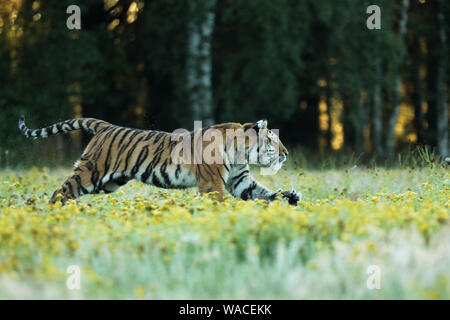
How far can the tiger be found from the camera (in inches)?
303

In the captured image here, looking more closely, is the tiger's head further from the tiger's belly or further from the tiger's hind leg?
the tiger's hind leg

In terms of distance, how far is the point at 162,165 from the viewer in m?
7.80

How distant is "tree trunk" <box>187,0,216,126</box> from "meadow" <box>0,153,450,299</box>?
10.8 metres

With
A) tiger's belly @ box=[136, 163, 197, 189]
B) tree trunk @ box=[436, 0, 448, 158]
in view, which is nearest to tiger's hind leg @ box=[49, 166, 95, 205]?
tiger's belly @ box=[136, 163, 197, 189]

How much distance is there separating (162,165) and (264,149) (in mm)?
1278

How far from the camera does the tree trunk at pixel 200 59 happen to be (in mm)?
16922

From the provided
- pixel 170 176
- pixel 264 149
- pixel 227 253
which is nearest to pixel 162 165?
pixel 170 176

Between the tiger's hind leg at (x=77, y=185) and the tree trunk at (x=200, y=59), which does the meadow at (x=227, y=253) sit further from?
the tree trunk at (x=200, y=59)

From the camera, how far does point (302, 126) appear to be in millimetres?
24922

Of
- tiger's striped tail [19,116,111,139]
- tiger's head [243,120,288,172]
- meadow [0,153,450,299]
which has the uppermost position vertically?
tiger's striped tail [19,116,111,139]

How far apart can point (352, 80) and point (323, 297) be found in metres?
17.1

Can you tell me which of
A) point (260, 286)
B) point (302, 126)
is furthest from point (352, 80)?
point (260, 286)

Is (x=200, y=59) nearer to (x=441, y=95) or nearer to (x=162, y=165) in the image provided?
(x=441, y=95)
